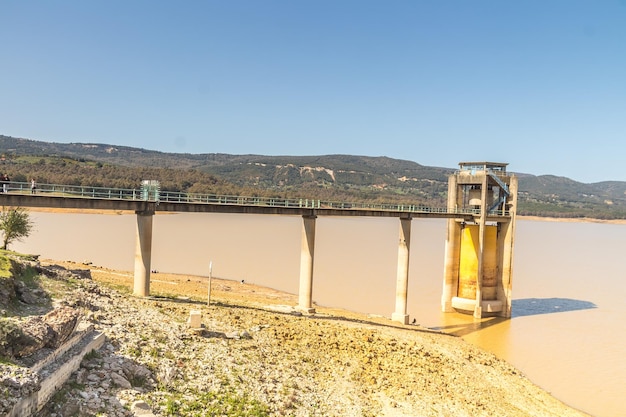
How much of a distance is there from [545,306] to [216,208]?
111 ft

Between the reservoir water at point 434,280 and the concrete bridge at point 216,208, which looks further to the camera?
the reservoir water at point 434,280

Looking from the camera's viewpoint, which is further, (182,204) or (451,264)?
(451,264)

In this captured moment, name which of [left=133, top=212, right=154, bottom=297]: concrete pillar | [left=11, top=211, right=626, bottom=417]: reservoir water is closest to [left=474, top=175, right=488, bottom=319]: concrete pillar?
[left=11, top=211, right=626, bottom=417]: reservoir water

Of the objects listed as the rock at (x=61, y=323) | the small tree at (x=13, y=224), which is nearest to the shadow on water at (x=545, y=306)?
the rock at (x=61, y=323)

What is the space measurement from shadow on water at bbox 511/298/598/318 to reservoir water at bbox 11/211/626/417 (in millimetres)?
113

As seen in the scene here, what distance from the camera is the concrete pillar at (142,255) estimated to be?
2408cm

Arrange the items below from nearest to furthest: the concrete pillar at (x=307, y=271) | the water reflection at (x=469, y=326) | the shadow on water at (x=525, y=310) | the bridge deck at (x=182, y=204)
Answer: the bridge deck at (x=182, y=204) < the concrete pillar at (x=307, y=271) < the water reflection at (x=469, y=326) < the shadow on water at (x=525, y=310)

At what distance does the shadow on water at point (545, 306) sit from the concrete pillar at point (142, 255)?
3053 cm

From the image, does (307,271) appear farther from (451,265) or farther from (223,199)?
(451,265)

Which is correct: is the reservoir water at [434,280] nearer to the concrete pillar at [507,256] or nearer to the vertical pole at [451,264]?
the vertical pole at [451,264]

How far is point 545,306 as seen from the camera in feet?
147

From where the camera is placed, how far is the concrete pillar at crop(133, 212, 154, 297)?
24.1m

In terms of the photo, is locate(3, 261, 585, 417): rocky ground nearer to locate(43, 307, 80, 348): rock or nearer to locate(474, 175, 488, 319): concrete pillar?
locate(43, 307, 80, 348): rock

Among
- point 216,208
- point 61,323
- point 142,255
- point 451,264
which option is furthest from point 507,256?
point 61,323
